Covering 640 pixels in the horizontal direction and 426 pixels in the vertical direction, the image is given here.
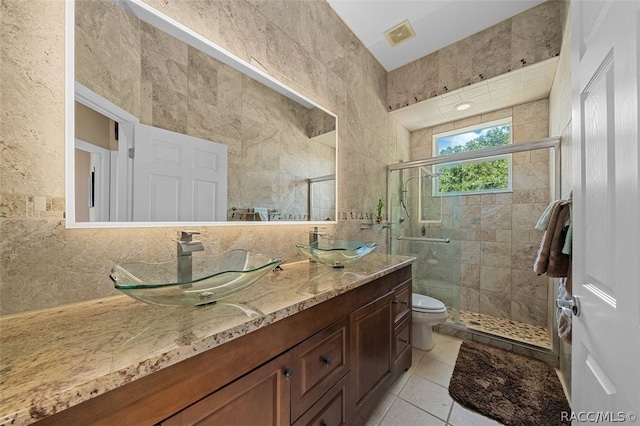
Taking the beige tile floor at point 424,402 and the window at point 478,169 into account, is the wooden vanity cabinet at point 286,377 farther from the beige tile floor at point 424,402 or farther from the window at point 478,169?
the window at point 478,169

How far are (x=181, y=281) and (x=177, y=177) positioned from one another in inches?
19.2

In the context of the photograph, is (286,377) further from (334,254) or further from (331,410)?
(334,254)

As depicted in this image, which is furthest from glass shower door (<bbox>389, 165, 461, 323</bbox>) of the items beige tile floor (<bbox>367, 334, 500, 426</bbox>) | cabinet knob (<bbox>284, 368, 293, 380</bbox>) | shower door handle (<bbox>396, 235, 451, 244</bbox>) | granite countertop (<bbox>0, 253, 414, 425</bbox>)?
cabinet knob (<bbox>284, 368, 293, 380</bbox>)

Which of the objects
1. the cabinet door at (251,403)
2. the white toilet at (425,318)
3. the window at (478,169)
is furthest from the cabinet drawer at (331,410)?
the window at (478,169)

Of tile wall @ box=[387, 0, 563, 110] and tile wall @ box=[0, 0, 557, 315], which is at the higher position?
tile wall @ box=[387, 0, 563, 110]

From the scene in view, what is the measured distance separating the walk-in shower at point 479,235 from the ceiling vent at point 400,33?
1.19 m

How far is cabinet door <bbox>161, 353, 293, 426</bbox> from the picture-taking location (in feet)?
2.04

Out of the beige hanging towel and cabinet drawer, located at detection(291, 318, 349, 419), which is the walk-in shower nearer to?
the beige hanging towel

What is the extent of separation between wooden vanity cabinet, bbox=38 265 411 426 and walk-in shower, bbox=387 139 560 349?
1.29m

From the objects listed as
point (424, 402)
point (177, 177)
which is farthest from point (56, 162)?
point (424, 402)

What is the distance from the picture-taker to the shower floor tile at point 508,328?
2.17 metres

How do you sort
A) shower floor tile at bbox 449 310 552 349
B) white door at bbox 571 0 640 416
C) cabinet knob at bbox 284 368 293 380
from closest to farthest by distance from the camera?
white door at bbox 571 0 640 416
cabinet knob at bbox 284 368 293 380
shower floor tile at bbox 449 310 552 349

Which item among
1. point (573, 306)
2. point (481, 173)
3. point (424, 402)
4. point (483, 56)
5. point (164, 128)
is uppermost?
point (483, 56)

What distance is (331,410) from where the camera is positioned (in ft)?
3.46
